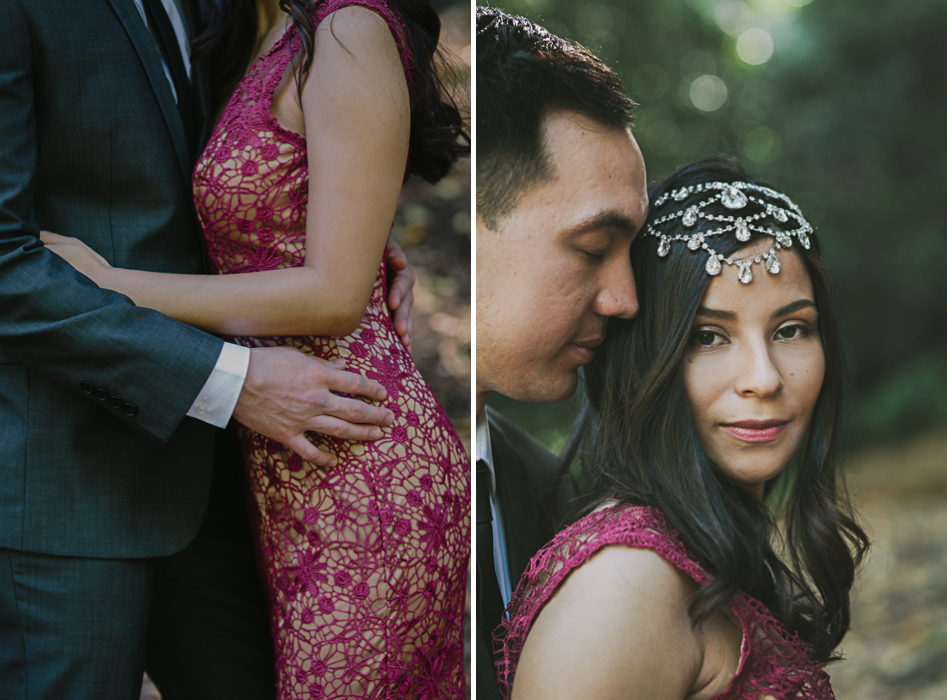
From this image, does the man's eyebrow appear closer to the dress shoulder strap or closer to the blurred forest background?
the blurred forest background

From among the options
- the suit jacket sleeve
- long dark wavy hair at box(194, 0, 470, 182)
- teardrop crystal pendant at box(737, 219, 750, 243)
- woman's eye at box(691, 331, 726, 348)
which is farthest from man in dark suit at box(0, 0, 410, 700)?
teardrop crystal pendant at box(737, 219, 750, 243)

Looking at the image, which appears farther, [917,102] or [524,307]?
[524,307]

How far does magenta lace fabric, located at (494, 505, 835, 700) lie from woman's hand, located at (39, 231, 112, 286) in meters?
0.84

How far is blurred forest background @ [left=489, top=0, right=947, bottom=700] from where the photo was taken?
1208 mm

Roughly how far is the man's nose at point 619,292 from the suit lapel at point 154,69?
0.73 metres

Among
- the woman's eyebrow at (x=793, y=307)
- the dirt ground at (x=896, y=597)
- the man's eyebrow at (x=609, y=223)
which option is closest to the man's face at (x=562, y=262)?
the man's eyebrow at (x=609, y=223)

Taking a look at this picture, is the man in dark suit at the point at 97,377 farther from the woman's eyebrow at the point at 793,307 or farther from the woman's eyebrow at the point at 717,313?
the woman's eyebrow at the point at 793,307

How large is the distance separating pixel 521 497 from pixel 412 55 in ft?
2.58

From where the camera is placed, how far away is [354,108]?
117cm

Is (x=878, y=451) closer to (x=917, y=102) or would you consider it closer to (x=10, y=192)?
(x=917, y=102)

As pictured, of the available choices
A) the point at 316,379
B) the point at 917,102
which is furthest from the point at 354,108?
the point at 917,102

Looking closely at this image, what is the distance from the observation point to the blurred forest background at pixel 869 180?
1208 millimetres

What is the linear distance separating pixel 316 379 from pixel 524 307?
38cm

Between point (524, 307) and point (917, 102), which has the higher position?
point (917, 102)
